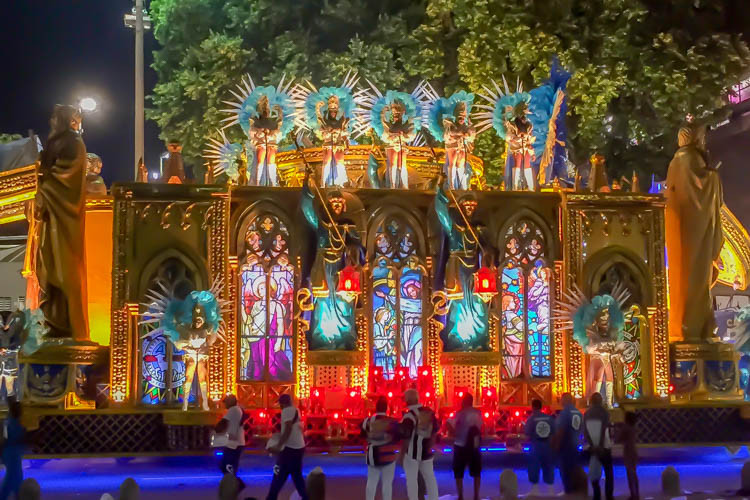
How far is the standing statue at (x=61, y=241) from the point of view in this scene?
17.3 metres

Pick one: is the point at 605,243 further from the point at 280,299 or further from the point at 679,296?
the point at 280,299

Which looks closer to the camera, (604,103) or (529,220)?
(529,220)

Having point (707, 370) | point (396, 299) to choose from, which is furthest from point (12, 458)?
point (707, 370)

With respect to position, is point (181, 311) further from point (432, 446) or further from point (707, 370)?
point (707, 370)

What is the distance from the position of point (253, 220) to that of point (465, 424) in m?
6.23

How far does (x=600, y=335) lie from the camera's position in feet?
58.3

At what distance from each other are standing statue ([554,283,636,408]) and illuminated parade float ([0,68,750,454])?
1.5 inches

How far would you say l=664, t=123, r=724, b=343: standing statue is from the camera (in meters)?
19.3

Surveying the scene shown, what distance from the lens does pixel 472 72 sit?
1049 inches

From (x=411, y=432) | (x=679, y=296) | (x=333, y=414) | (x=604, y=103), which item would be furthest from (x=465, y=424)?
(x=604, y=103)

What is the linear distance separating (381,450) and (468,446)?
6.20ft

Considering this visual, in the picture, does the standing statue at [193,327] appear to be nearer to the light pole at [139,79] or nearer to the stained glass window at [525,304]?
the stained glass window at [525,304]

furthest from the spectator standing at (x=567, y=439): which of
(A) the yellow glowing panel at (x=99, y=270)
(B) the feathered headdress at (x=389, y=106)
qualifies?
(A) the yellow glowing panel at (x=99, y=270)

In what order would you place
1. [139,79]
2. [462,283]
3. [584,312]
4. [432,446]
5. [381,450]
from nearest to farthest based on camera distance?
[381,450], [432,446], [584,312], [462,283], [139,79]
